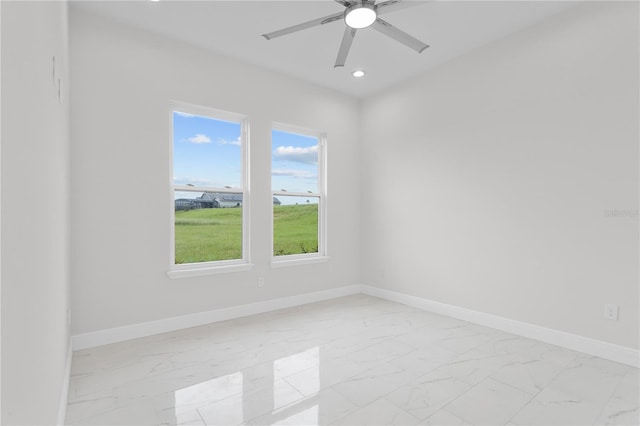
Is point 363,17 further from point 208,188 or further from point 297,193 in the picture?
point 297,193

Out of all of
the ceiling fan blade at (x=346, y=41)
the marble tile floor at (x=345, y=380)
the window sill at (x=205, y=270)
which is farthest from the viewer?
the window sill at (x=205, y=270)

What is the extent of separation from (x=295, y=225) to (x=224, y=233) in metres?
1.05

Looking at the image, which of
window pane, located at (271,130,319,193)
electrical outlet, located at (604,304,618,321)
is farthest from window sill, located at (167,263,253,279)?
electrical outlet, located at (604,304,618,321)

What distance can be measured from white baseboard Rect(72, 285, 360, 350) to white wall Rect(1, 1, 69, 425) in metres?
1.58

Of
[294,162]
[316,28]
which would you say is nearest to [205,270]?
[294,162]

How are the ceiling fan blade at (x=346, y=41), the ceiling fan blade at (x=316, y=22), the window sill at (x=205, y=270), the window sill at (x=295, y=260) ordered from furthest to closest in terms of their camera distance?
the window sill at (x=295, y=260) → the window sill at (x=205, y=270) → the ceiling fan blade at (x=346, y=41) → the ceiling fan blade at (x=316, y=22)

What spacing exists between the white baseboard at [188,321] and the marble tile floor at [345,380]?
0.10 m

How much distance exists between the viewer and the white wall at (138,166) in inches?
117

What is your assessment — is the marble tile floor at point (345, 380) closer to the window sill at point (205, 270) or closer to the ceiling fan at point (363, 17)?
the window sill at point (205, 270)

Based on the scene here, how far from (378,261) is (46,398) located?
396 centimetres

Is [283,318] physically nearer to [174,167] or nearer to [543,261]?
[174,167]

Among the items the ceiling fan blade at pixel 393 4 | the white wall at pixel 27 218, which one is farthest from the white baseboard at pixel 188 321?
the ceiling fan blade at pixel 393 4

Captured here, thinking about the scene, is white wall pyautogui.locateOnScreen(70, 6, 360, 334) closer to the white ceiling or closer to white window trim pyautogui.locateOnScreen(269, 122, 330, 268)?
the white ceiling

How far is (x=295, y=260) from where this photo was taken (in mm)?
4359
